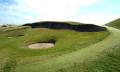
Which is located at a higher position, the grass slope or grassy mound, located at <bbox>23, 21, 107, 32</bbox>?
grassy mound, located at <bbox>23, 21, 107, 32</bbox>

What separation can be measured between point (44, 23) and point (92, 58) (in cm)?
7532

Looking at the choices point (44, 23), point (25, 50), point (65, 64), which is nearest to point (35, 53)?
point (25, 50)

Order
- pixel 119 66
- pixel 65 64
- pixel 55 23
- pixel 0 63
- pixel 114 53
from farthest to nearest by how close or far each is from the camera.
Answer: pixel 55 23 < pixel 0 63 < pixel 114 53 < pixel 65 64 < pixel 119 66

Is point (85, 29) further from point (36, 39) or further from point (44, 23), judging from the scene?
point (44, 23)

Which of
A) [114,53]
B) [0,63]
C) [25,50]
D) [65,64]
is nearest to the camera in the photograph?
[65,64]

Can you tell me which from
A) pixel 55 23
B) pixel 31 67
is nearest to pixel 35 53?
pixel 31 67

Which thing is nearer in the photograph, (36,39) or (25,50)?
(25,50)

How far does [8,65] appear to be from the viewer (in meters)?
38.4

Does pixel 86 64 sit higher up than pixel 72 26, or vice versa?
pixel 72 26

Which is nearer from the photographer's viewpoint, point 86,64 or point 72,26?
point 86,64

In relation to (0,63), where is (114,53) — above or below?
above

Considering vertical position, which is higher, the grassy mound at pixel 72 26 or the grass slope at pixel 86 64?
the grassy mound at pixel 72 26

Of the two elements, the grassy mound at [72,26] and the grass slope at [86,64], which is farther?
the grassy mound at [72,26]

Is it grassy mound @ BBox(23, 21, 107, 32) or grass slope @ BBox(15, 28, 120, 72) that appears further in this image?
grassy mound @ BBox(23, 21, 107, 32)
